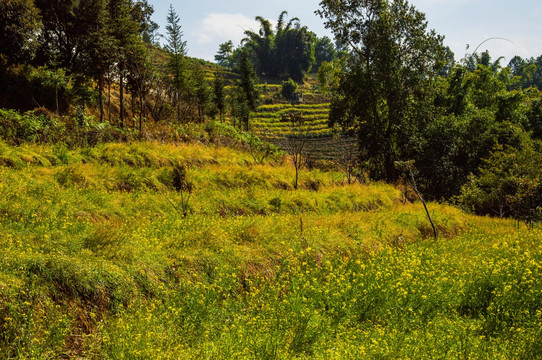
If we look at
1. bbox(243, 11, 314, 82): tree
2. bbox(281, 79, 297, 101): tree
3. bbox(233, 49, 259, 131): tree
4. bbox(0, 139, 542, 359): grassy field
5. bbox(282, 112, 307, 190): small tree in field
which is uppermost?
bbox(243, 11, 314, 82): tree

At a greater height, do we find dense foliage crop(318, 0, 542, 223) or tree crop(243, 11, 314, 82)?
tree crop(243, 11, 314, 82)

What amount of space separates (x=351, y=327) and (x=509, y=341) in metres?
2.37

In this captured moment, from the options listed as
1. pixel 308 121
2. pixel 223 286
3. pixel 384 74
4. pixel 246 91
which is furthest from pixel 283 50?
pixel 223 286

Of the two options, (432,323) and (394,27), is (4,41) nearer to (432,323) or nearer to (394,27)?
(394,27)

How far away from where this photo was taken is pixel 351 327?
18.4 ft

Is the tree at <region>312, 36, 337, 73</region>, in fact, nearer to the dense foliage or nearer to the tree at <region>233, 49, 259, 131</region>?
the tree at <region>233, 49, 259, 131</region>

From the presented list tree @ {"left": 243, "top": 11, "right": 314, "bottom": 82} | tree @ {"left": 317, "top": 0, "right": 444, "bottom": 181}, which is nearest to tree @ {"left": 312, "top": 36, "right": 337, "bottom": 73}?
tree @ {"left": 243, "top": 11, "right": 314, "bottom": 82}

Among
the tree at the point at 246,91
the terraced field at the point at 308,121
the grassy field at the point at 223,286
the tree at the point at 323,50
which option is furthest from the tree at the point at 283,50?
the grassy field at the point at 223,286

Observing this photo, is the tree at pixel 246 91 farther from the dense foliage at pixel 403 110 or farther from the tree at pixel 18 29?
the tree at pixel 18 29

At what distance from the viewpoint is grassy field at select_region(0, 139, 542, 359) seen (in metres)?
4.40

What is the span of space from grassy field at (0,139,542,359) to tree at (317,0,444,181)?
41.0 ft

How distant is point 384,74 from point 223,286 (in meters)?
19.3

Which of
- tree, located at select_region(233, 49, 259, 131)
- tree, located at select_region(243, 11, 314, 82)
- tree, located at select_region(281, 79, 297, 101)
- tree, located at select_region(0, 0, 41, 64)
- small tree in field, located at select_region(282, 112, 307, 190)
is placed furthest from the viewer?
tree, located at select_region(243, 11, 314, 82)

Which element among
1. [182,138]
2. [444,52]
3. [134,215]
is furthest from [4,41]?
[444,52]
